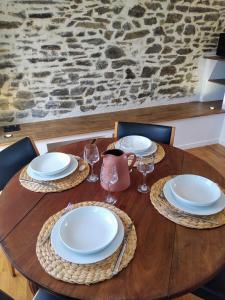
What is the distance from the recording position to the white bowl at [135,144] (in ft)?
4.48

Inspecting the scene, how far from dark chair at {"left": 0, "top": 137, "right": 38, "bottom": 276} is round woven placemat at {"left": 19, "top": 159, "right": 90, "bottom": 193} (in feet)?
0.79

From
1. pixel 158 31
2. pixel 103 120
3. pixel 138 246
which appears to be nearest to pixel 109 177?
pixel 138 246

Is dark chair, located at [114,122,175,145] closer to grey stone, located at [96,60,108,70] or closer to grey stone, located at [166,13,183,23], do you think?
grey stone, located at [96,60,108,70]

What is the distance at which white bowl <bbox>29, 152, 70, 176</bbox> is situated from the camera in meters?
1.18

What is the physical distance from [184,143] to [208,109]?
537 millimetres

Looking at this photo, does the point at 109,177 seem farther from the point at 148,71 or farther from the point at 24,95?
the point at 148,71

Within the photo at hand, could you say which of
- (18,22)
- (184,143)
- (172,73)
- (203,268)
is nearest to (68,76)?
(18,22)

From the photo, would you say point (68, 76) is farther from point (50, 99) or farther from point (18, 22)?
point (18, 22)

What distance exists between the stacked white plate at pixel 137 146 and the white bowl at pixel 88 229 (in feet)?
1.66

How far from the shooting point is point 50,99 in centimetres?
269

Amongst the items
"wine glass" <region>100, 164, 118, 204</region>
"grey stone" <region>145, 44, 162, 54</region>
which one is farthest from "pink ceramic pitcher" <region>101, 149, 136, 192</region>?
"grey stone" <region>145, 44, 162, 54</region>

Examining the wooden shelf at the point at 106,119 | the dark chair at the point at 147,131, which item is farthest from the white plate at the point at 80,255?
the wooden shelf at the point at 106,119

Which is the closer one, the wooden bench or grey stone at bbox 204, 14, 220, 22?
the wooden bench

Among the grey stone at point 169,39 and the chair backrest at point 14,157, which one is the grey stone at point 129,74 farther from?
the chair backrest at point 14,157
